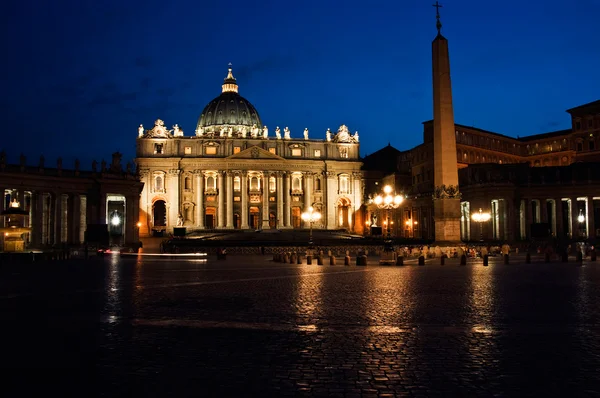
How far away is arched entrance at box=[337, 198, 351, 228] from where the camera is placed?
105500 mm

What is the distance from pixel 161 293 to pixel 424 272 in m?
12.4

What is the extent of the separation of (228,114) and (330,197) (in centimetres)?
2747

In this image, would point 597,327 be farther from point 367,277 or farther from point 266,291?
point 367,277

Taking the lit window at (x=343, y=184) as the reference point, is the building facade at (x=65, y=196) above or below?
below

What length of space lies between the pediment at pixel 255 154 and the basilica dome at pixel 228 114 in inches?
575

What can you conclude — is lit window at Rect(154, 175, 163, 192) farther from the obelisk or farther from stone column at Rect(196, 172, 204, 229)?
the obelisk

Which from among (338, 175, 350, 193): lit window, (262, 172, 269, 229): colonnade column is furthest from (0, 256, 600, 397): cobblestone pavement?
(338, 175, 350, 193): lit window

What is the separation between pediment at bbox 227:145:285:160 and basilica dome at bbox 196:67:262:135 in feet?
47.9

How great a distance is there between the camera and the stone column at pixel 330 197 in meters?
104

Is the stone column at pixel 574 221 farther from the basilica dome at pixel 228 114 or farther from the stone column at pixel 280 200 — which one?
the basilica dome at pixel 228 114

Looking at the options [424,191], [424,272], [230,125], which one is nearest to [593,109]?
[424,191]

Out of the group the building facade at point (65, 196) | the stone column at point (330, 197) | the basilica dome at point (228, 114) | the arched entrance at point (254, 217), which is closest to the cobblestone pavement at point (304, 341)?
the building facade at point (65, 196)

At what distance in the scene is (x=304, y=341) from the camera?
10164 mm

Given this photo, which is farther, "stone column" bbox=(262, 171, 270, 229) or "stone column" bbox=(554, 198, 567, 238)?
"stone column" bbox=(262, 171, 270, 229)
